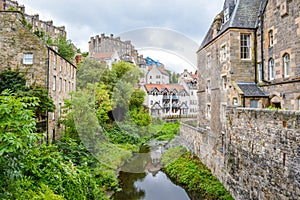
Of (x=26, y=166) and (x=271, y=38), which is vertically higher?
(x=271, y=38)

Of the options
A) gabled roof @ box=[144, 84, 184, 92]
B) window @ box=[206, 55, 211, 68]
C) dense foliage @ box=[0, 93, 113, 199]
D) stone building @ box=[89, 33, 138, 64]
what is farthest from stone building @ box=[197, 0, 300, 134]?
stone building @ box=[89, 33, 138, 64]

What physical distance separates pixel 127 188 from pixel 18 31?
12.3m

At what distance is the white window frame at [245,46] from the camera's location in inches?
547

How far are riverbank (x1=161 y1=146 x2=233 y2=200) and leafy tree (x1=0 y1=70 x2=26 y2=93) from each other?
11.3 m

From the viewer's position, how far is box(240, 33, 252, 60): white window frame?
1390 cm

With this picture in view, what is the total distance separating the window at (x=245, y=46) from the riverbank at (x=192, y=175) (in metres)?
7.08

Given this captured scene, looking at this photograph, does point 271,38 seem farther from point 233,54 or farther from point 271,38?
point 233,54

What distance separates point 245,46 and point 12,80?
14.7 meters

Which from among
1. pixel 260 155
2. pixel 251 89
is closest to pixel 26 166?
pixel 260 155

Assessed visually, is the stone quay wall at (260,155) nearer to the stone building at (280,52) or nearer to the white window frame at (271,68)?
the stone building at (280,52)

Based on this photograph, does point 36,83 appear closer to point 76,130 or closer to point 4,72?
point 4,72

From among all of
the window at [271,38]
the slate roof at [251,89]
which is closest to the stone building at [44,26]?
the slate roof at [251,89]

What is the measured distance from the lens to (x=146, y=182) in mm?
15469

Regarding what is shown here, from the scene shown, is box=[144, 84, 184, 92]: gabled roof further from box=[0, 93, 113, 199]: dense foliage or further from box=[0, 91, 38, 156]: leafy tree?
box=[0, 91, 38, 156]: leafy tree
